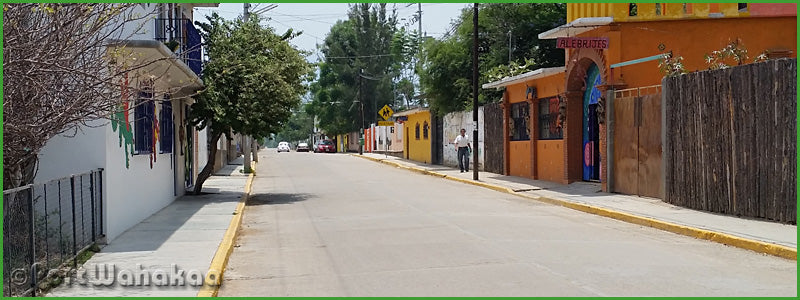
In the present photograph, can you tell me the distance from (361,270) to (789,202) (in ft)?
22.7

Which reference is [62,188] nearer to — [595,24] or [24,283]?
[24,283]

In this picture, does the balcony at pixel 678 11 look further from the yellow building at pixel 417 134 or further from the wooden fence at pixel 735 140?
the yellow building at pixel 417 134

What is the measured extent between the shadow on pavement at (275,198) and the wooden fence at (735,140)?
9.20 meters

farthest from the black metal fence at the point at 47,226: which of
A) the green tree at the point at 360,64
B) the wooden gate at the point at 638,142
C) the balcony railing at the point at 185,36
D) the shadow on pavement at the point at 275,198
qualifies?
the green tree at the point at 360,64

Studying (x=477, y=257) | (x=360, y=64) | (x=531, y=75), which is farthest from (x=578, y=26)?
(x=360, y=64)

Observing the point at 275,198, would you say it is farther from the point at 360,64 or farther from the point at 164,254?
the point at 360,64

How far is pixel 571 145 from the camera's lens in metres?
23.0

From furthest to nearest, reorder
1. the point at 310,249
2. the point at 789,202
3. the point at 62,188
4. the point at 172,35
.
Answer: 1. the point at 172,35
2. the point at 789,202
3. the point at 310,249
4. the point at 62,188

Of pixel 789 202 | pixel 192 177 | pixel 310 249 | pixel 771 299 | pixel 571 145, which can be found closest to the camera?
pixel 771 299

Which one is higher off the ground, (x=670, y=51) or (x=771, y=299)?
(x=670, y=51)

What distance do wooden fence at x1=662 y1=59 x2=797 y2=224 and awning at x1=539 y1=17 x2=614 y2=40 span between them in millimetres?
3498

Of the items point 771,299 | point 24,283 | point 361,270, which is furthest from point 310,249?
point 771,299

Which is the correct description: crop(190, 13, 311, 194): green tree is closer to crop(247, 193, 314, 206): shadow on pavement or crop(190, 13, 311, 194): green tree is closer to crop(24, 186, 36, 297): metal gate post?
crop(247, 193, 314, 206): shadow on pavement

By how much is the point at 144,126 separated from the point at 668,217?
9441mm
